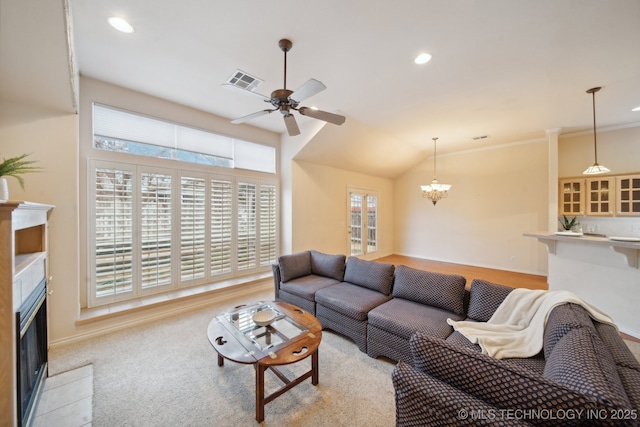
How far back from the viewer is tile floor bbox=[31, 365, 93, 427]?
168 cm

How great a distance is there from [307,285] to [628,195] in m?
5.87

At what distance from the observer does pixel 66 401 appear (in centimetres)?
185

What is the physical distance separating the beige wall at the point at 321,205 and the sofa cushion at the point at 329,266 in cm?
115

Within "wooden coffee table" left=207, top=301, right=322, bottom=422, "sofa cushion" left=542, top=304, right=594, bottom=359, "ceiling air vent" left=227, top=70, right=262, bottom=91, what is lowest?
"wooden coffee table" left=207, top=301, right=322, bottom=422

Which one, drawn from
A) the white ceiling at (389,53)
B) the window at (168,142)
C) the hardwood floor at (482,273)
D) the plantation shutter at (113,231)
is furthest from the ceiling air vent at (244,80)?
the hardwood floor at (482,273)

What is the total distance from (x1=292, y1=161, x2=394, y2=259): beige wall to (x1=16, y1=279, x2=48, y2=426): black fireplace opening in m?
3.30

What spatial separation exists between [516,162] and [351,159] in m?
3.84

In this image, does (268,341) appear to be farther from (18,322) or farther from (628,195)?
(628,195)

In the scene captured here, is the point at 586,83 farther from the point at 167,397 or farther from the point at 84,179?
the point at 84,179

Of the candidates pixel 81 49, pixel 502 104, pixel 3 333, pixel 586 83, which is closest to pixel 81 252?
pixel 3 333

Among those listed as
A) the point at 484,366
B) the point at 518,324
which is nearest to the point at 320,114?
the point at 484,366

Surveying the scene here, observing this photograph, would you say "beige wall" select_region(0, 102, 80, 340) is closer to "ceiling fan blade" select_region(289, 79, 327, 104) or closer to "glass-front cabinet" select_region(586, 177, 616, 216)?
"ceiling fan blade" select_region(289, 79, 327, 104)

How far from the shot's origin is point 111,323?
2.90m

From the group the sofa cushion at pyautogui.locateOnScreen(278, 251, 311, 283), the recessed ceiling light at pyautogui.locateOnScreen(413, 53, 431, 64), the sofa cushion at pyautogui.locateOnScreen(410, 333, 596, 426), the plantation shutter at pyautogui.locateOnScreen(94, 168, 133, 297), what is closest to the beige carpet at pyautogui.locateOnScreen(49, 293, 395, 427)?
the plantation shutter at pyautogui.locateOnScreen(94, 168, 133, 297)
